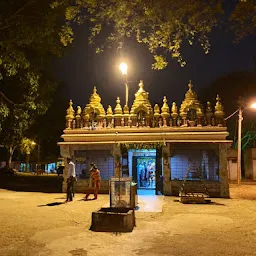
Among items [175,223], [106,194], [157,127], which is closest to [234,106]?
[157,127]

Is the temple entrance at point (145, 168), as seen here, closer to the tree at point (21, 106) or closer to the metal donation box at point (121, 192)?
the tree at point (21, 106)

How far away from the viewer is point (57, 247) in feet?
22.9

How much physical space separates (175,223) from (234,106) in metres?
25.9

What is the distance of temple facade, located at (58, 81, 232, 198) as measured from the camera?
16078 mm

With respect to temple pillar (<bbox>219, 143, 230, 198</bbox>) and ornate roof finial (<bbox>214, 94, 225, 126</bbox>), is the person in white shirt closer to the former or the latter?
temple pillar (<bbox>219, 143, 230, 198</bbox>)

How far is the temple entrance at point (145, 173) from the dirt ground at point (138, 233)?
23.3ft

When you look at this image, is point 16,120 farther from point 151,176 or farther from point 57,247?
point 57,247

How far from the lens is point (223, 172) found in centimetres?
1569

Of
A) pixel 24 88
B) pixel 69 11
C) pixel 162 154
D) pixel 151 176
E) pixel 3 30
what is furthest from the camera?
pixel 151 176

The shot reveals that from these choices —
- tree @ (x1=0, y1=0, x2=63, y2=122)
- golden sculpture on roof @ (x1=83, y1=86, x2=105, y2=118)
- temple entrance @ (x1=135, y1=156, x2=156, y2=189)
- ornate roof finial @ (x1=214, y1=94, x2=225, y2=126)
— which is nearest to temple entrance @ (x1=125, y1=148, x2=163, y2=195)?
temple entrance @ (x1=135, y1=156, x2=156, y2=189)

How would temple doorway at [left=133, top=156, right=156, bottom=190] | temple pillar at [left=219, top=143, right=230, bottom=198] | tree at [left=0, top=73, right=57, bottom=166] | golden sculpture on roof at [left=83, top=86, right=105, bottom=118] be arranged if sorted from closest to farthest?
temple pillar at [left=219, top=143, right=230, bottom=198]
tree at [left=0, top=73, right=57, bottom=166]
golden sculpture on roof at [left=83, top=86, right=105, bottom=118]
temple doorway at [left=133, top=156, right=156, bottom=190]

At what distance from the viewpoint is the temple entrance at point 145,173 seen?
64.7 feet

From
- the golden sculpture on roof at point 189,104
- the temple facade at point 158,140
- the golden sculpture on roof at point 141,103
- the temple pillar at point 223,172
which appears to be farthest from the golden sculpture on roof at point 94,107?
the temple pillar at point 223,172

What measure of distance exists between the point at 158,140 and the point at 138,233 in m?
8.44
